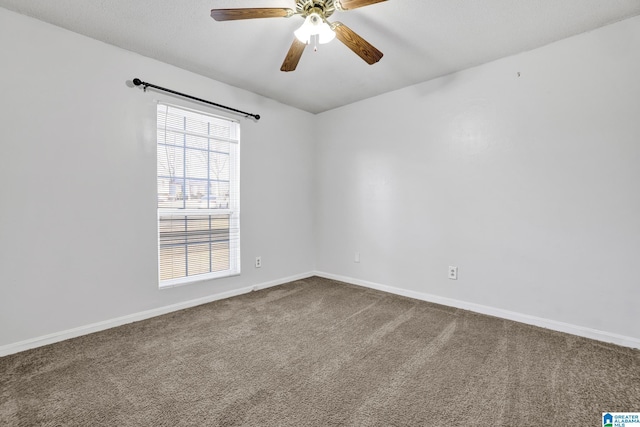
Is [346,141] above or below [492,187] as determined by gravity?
above

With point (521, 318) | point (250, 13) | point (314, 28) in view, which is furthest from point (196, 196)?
point (521, 318)

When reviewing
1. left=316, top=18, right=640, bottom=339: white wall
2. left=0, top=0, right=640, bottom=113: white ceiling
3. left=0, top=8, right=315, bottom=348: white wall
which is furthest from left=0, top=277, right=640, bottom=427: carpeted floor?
left=0, top=0, right=640, bottom=113: white ceiling

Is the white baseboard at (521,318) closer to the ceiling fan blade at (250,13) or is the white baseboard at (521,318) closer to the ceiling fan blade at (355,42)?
the ceiling fan blade at (355,42)

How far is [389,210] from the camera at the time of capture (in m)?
3.50

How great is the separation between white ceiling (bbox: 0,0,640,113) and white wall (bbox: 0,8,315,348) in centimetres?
18

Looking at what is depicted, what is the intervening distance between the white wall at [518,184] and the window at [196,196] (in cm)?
163

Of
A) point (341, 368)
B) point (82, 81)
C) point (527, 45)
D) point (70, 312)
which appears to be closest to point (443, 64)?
point (527, 45)

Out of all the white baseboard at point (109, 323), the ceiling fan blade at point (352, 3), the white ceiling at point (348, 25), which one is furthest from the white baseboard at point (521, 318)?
the ceiling fan blade at point (352, 3)

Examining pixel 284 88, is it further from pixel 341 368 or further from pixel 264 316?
pixel 341 368

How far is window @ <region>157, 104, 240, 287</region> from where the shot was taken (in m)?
2.82

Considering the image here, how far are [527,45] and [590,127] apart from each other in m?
0.86

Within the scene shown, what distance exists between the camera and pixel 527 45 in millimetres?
2432

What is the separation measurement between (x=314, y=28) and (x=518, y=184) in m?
2.20

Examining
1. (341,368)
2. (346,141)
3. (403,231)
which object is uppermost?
(346,141)
